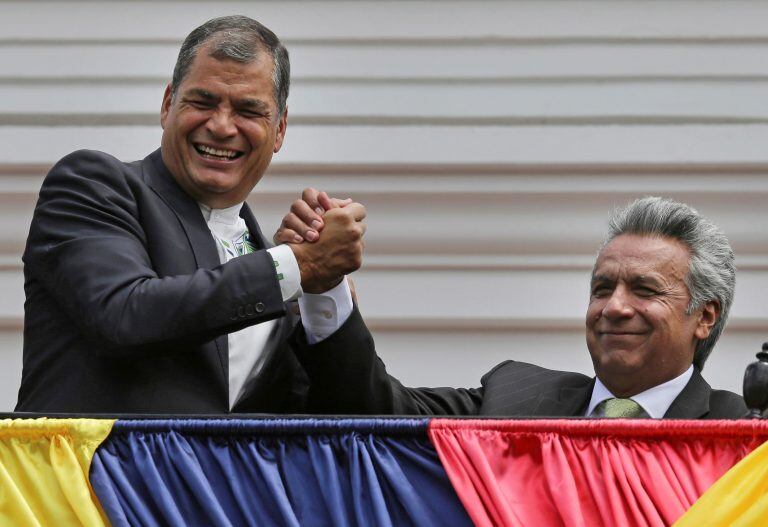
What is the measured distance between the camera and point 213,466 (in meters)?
3.31

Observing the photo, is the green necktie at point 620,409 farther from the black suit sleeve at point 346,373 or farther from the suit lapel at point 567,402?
the black suit sleeve at point 346,373

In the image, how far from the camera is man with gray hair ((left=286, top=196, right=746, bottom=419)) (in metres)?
4.10

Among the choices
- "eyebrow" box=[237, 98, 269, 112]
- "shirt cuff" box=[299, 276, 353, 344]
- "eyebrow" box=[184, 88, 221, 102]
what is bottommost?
"shirt cuff" box=[299, 276, 353, 344]

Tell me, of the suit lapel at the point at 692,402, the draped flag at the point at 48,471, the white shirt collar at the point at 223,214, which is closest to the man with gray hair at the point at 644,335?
the suit lapel at the point at 692,402

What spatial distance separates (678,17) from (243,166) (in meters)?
2.12

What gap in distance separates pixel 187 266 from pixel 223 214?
10.2 inches

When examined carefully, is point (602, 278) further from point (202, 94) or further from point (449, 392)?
point (202, 94)

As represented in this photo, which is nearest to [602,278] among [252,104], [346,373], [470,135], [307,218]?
[346,373]

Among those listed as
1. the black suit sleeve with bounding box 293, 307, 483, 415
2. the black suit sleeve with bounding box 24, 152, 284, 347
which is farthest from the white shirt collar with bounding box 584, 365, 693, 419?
the black suit sleeve with bounding box 24, 152, 284, 347

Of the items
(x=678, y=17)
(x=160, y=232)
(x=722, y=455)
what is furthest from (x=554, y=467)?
(x=678, y=17)

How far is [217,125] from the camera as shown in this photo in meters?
3.80

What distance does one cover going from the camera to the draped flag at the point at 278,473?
3.27 metres

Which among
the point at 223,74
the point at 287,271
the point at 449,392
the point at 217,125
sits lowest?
the point at 449,392

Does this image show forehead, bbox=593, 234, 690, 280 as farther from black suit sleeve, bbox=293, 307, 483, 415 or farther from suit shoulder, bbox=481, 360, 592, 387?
black suit sleeve, bbox=293, 307, 483, 415
